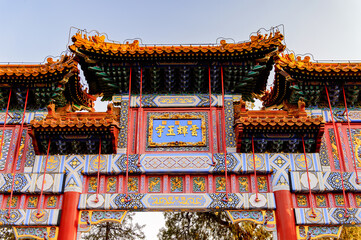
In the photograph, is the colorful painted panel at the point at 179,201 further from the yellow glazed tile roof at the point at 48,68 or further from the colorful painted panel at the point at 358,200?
the yellow glazed tile roof at the point at 48,68

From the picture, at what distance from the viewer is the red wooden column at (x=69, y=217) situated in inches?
329

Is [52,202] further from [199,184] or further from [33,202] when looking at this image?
[199,184]

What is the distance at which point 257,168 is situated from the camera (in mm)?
9055

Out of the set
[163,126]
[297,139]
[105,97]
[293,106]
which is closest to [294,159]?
[297,139]

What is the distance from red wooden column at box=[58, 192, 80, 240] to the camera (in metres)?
8.36

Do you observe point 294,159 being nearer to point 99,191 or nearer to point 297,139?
point 297,139

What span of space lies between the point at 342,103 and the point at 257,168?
3.08 metres

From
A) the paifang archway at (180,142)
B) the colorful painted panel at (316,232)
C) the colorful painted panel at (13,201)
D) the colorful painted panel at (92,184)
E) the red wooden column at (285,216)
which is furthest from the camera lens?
the colorful painted panel at (92,184)

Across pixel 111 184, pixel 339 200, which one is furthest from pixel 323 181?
pixel 111 184

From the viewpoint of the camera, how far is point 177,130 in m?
9.69

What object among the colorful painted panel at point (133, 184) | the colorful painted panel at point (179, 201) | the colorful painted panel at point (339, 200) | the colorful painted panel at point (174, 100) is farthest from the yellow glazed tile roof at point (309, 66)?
the colorful painted panel at point (133, 184)

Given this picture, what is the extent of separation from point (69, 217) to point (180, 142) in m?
3.01

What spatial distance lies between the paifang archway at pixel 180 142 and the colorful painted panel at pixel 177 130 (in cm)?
3

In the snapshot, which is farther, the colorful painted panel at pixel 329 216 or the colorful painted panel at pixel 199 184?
the colorful painted panel at pixel 199 184
